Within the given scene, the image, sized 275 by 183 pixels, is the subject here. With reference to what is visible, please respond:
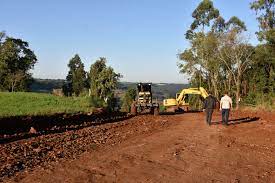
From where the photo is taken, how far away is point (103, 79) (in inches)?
4026

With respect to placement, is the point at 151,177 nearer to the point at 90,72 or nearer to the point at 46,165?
the point at 46,165

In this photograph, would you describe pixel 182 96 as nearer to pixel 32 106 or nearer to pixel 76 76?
pixel 32 106

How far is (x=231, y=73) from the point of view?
64625 mm

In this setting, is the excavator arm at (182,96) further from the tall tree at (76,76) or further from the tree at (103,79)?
the tall tree at (76,76)

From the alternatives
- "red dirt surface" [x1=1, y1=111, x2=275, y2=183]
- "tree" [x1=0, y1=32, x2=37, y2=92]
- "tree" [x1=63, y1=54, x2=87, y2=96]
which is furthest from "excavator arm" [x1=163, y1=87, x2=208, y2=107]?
"tree" [x1=63, y1=54, x2=87, y2=96]

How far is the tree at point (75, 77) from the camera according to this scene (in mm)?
118312

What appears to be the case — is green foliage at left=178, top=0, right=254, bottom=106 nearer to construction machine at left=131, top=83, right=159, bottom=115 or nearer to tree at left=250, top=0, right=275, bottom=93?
tree at left=250, top=0, right=275, bottom=93

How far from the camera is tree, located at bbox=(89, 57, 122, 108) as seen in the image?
10225cm

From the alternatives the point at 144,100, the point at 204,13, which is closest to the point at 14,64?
the point at 204,13

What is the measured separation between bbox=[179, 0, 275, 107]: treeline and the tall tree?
2108 inches

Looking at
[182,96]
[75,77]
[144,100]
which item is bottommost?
[144,100]

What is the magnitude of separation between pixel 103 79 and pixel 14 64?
830 inches

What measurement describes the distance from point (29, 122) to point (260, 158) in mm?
14825

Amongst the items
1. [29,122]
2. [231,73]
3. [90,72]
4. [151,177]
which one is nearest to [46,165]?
[151,177]
